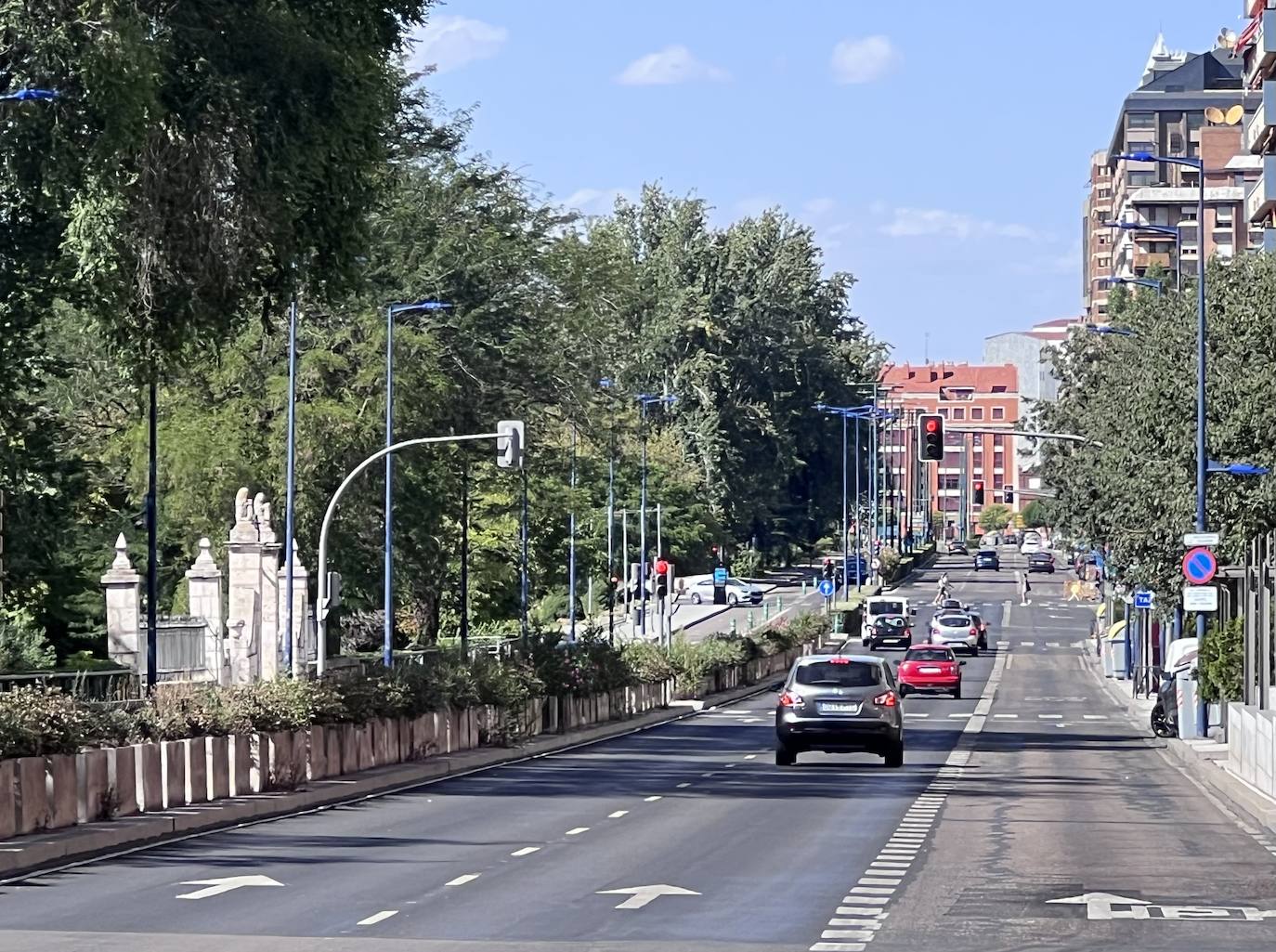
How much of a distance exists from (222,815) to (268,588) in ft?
117

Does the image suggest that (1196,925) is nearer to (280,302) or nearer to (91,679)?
(280,302)

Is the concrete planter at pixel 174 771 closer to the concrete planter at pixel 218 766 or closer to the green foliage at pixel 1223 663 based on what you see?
the concrete planter at pixel 218 766

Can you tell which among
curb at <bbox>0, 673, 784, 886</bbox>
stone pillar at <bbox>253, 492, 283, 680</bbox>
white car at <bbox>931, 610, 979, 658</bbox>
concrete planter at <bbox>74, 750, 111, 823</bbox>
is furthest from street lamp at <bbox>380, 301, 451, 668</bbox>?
white car at <bbox>931, 610, 979, 658</bbox>

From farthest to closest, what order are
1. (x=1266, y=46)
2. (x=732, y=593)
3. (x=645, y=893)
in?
1. (x=732, y=593)
2. (x=1266, y=46)
3. (x=645, y=893)

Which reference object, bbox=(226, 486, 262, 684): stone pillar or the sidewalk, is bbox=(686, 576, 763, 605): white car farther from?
bbox=(226, 486, 262, 684): stone pillar

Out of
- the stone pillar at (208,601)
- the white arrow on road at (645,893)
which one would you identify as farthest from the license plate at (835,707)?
the stone pillar at (208,601)

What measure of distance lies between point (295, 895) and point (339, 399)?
4845 centimetres

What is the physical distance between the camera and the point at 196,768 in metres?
26.5

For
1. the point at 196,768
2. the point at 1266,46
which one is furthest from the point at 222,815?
the point at 1266,46

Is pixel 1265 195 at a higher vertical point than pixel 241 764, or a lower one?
higher

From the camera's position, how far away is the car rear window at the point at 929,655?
243ft

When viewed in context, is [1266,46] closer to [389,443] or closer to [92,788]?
[389,443]

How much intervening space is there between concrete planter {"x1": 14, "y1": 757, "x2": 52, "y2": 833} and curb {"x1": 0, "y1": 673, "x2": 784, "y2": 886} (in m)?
0.19

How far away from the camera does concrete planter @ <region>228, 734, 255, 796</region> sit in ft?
90.8
